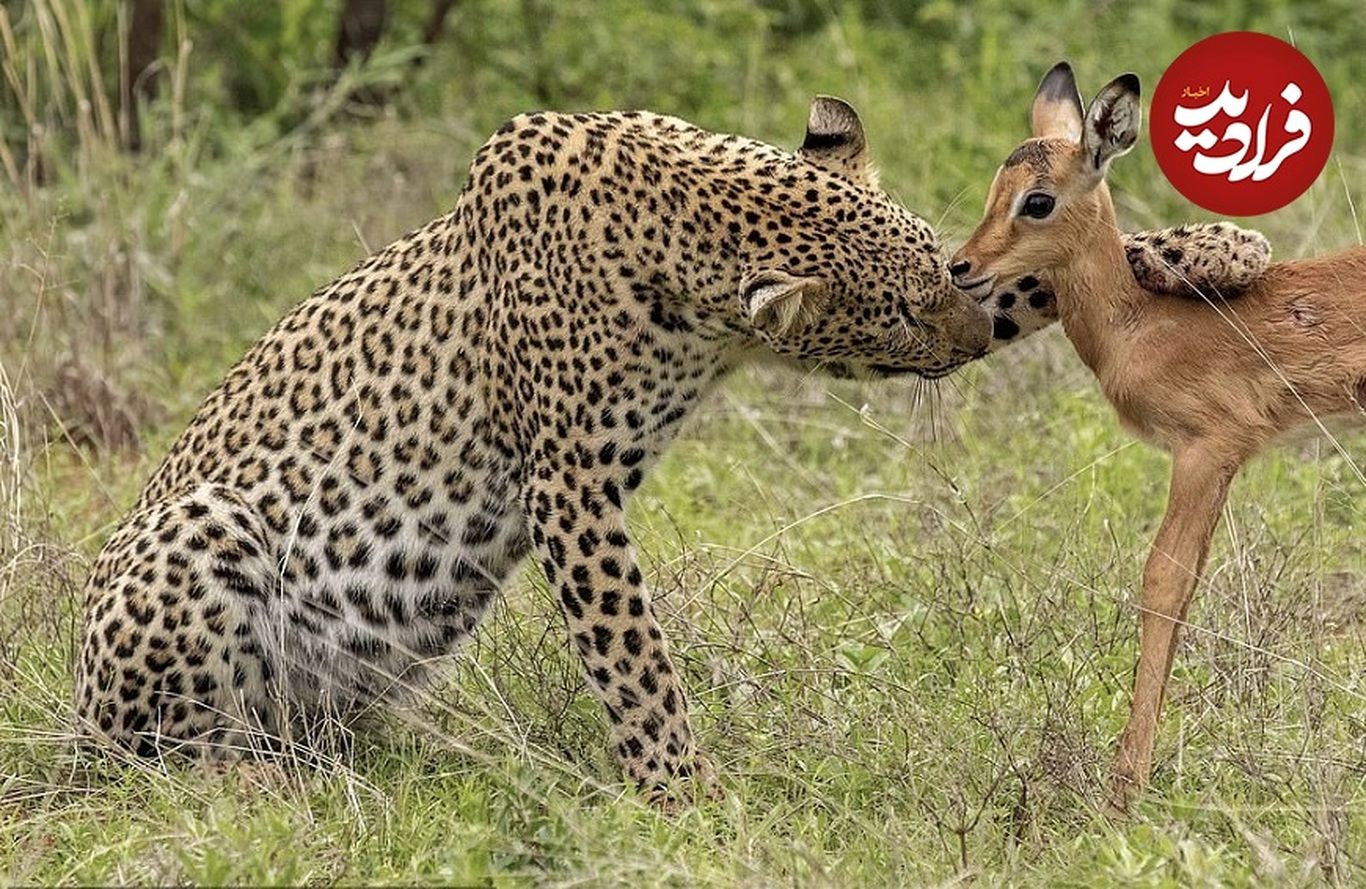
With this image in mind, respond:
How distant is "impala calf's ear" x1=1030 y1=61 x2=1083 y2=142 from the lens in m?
6.21

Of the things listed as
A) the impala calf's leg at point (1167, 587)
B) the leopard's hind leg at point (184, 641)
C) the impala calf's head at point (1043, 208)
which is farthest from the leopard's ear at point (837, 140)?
the leopard's hind leg at point (184, 641)

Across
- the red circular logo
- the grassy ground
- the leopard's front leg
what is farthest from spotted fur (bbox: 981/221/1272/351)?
the leopard's front leg

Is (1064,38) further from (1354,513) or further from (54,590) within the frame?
(54,590)

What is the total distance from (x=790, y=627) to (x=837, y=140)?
4.74 feet

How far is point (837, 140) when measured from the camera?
6195 mm

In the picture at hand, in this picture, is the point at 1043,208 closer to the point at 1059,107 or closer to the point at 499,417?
the point at 1059,107

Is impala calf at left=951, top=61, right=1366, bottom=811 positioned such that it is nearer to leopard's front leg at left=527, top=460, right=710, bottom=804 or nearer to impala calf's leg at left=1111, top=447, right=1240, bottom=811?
impala calf's leg at left=1111, top=447, right=1240, bottom=811

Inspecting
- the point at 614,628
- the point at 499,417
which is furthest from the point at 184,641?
the point at 614,628

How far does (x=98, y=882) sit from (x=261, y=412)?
5.20 ft

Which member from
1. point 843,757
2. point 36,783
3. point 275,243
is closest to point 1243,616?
point 843,757

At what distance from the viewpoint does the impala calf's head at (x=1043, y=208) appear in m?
5.86

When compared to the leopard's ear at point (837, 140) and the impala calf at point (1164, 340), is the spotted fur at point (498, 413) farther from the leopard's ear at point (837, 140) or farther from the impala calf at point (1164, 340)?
the impala calf at point (1164, 340)

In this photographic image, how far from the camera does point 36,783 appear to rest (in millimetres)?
6160

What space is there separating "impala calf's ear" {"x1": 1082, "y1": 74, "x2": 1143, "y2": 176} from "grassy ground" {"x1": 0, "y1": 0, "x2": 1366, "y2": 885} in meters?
0.89
